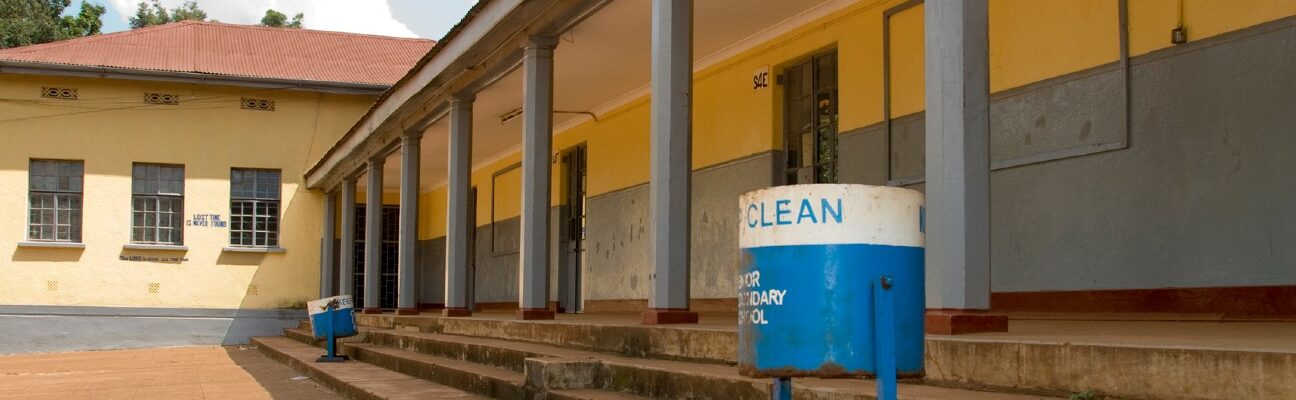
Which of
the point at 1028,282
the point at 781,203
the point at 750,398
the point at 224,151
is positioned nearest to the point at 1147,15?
the point at 1028,282

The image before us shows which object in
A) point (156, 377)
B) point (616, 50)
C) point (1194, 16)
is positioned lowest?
point (156, 377)

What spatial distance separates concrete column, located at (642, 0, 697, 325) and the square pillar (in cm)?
1034

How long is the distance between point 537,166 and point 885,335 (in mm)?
8047

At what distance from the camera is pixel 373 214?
17.7m

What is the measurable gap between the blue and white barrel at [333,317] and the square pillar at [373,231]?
15.4 ft

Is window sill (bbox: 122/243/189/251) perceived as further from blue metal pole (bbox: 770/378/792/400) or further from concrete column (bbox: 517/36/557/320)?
blue metal pole (bbox: 770/378/792/400)

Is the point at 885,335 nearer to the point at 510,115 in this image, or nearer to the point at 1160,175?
the point at 1160,175

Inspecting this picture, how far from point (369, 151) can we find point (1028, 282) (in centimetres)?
1174

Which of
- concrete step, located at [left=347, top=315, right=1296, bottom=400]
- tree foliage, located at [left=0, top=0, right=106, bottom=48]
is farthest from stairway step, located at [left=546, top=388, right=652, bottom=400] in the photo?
tree foliage, located at [left=0, top=0, right=106, bottom=48]

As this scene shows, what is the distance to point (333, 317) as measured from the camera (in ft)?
41.3

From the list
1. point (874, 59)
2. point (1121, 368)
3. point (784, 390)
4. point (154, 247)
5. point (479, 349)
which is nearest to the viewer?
point (784, 390)

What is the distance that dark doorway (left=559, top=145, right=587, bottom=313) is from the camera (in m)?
17.2

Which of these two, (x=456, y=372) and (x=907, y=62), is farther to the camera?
(x=907, y=62)

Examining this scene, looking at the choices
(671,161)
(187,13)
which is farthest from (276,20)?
(671,161)
